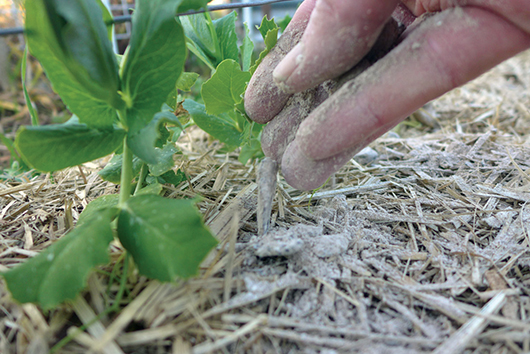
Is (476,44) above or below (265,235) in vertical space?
above

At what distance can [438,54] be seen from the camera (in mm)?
834

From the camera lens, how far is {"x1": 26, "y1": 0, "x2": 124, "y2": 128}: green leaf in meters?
0.69

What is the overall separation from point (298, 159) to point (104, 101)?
0.50 m

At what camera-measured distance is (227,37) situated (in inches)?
48.3

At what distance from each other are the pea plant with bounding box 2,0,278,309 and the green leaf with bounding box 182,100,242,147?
0.31 meters

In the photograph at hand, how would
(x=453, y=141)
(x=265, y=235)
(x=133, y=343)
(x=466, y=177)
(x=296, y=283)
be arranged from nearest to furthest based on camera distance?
(x=133, y=343)
(x=296, y=283)
(x=265, y=235)
(x=466, y=177)
(x=453, y=141)

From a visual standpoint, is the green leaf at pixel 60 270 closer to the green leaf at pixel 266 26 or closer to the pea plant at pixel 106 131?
the pea plant at pixel 106 131

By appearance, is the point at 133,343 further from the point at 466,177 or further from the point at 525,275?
the point at 466,177

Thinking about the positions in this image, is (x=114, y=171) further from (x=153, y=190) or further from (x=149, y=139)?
(x=149, y=139)

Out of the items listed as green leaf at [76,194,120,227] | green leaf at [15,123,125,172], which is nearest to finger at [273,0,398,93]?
green leaf at [15,123,125,172]

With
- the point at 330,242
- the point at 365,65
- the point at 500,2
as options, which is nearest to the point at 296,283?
the point at 330,242

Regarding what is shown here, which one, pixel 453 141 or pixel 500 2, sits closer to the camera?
pixel 500 2

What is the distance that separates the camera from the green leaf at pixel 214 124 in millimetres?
1181

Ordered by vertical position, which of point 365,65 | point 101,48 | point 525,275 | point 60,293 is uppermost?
point 101,48
